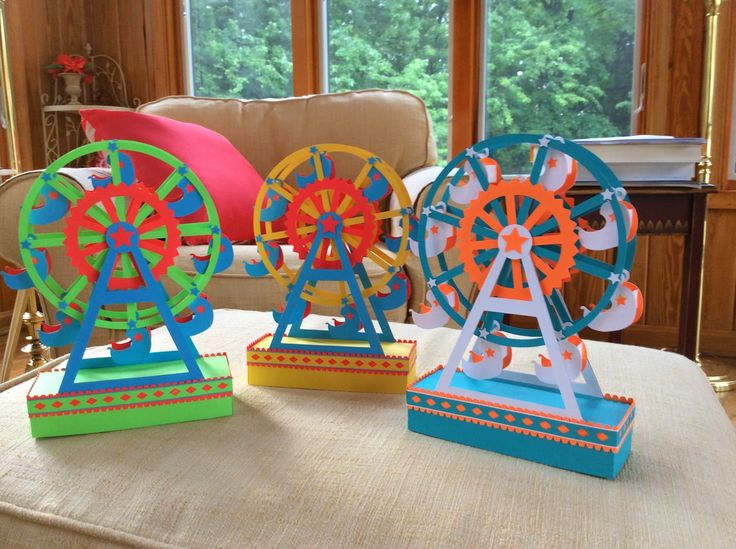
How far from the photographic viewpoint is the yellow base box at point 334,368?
83 centimetres

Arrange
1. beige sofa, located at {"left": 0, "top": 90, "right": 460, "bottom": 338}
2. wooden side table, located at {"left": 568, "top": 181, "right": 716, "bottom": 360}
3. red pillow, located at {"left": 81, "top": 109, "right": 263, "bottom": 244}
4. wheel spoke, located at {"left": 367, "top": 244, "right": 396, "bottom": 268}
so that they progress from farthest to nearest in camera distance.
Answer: beige sofa, located at {"left": 0, "top": 90, "right": 460, "bottom": 338} < red pillow, located at {"left": 81, "top": 109, "right": 263, "bottom": 244} < wooden side table, located at {"left": 568, "top": 181, "right": 716, "bottom": 360} < wheel spoke, located at {"left": 367, "top": 244, "right": 396, "bottom": 268}

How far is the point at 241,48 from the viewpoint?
112 inches

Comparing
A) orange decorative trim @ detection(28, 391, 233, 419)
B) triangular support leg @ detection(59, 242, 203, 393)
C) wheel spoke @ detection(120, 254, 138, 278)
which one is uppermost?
wheel spoke @ detection(120, 254, 138, 278)

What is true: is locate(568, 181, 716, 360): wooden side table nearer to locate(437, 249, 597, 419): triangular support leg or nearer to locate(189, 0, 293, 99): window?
locate(437, 249, 597, 419): triangular support leg

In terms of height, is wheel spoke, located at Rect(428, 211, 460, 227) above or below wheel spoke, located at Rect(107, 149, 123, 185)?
below

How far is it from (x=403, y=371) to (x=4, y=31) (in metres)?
2.14

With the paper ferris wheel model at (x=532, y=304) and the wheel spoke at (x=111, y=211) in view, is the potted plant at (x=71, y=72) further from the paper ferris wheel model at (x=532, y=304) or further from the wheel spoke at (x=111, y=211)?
the paper ferris wheel model at (x=532, y=304)

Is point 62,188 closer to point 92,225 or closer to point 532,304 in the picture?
point 92,225

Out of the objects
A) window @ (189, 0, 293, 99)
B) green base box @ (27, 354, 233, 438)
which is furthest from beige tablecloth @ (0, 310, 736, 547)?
window @ (189, 0, 293, 99)

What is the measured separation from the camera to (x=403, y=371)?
828mm

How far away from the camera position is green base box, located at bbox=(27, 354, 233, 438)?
2.33 feet

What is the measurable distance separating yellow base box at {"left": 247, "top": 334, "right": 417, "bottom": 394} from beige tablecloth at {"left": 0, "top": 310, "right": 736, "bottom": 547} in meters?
0.05

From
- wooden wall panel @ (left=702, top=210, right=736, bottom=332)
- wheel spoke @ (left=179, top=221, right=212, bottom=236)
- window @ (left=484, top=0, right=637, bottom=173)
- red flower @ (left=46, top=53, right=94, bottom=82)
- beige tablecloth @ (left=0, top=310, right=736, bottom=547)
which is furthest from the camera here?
red flower @ (left=46, top=53, right=94, bottom=82)

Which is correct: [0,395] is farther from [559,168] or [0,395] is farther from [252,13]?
[252,13]
